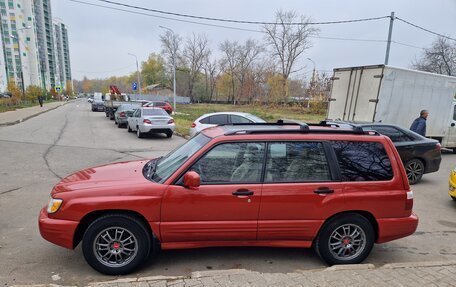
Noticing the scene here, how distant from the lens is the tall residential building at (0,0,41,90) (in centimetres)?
8400

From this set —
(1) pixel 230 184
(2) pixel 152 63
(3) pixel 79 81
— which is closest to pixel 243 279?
(1) pixel 230 184

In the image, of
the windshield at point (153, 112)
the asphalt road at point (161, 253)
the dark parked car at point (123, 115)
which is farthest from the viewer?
the dark parked car at point (123, 115)

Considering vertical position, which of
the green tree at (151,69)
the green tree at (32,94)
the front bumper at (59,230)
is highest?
the green tree at (151,69)

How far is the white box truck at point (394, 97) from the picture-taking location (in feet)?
35.0

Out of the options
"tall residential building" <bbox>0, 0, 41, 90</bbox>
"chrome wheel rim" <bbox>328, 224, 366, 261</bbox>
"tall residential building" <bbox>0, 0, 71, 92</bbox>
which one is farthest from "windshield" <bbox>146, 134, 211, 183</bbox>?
"tall residential building" <bbox>0, 0, 41, 90</bbox>

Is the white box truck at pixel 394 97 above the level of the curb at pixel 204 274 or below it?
above

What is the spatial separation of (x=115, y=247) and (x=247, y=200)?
154 centimetres

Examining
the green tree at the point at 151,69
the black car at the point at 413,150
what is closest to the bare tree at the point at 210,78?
the green tree at the point at 151,69

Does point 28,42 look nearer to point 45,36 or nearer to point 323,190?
point 45,36

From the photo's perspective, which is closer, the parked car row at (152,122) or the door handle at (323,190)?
the door handle at (323,190)

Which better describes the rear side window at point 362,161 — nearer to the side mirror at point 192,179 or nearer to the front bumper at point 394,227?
the front bumper at point 394,227

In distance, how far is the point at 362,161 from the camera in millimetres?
3592

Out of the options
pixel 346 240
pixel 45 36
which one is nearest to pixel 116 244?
pixel 346 240

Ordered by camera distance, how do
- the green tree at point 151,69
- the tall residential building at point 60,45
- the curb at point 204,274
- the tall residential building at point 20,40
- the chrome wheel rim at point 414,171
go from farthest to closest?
the tall residential building at point 60,45 → the green tree at point 151,69 → the tall residential building at point 20,40 → the chrome wheel rim at point 414,171 → the curb at point 204,274
